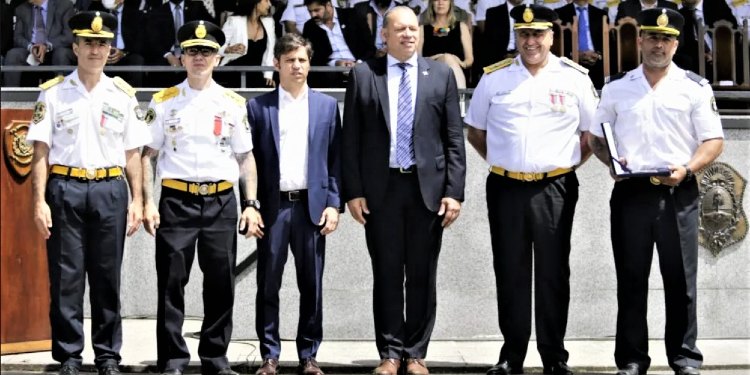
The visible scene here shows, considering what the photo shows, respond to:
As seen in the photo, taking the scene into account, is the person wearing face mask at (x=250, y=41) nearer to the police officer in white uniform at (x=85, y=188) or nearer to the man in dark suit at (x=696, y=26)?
the police officer in white uniform at (x=85, y=188)

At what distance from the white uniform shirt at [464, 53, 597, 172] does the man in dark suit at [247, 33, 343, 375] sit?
1.03 metres

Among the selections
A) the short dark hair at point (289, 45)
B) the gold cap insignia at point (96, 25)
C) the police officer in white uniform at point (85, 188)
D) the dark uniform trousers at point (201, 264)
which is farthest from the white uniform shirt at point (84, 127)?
the short dark hair at point (289, 45)

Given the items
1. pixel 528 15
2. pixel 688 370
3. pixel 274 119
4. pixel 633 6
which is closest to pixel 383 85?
pixel 274 119

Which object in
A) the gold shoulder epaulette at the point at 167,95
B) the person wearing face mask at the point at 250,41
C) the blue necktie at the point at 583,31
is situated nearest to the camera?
the gold shoulder epaulette at the point at 167,95

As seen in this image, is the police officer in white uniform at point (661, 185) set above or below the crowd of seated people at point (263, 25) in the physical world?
below

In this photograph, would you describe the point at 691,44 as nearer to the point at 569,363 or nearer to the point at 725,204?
the point at 725,204

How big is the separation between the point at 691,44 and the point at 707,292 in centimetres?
200

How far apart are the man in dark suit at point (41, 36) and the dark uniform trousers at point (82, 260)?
3659 mm

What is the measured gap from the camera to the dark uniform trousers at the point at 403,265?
7.51m

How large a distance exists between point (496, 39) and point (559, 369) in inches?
138

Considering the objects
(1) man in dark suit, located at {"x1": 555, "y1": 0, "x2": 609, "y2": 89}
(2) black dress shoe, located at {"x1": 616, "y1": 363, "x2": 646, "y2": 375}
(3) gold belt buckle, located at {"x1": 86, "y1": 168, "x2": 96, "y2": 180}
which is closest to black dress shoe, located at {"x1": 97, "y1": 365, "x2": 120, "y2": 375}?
(3) gold belt buckle, located at {"x1": 86, "y1": 168, "x2": 96, "y2": 180}

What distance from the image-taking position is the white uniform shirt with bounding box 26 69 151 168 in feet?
23.5

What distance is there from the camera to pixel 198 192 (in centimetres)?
736

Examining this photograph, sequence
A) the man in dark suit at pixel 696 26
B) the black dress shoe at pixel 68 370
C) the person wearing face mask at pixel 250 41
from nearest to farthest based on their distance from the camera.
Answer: the black dress shoe at pixel 68 370 → the man in dark suit at pixel 696 26 → the person wearing face mask at pixel 250 41
